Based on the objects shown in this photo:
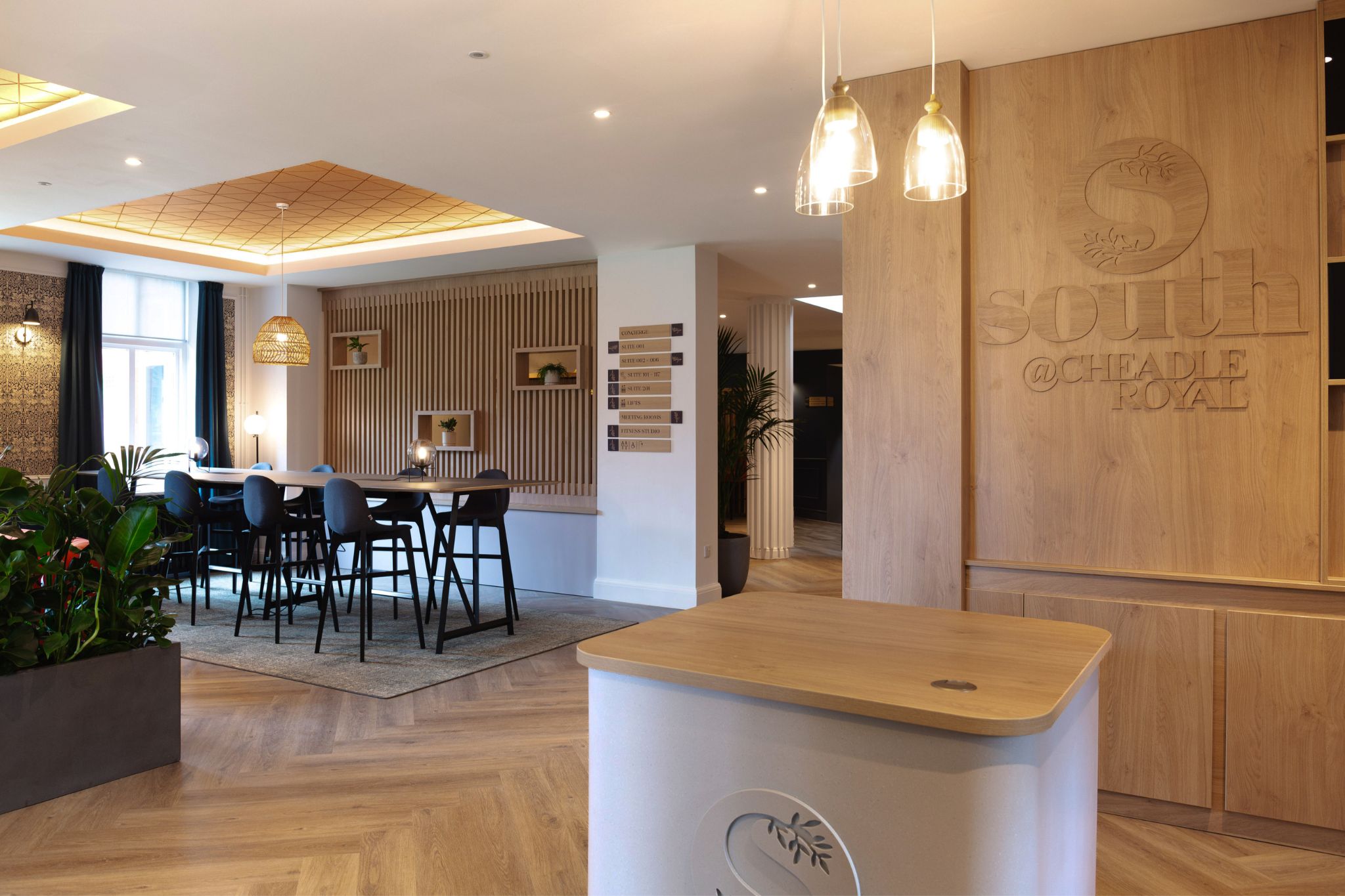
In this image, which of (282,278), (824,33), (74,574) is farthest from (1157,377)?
(282,278)

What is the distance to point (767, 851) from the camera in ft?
5.64

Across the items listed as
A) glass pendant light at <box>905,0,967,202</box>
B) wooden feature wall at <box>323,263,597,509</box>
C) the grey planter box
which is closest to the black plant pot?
wooden feature wall at <box>323,263,597,509</box>

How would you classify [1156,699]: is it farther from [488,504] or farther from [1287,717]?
[488,504]

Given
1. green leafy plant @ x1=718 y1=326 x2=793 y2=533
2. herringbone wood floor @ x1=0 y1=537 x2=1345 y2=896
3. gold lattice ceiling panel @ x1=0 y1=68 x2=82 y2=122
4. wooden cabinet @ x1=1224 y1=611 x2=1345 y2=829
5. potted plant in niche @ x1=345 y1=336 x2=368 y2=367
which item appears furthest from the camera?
potted plant in niche @ x1=345 y1=336 x2=368 y2=367

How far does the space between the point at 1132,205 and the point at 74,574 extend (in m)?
4.02

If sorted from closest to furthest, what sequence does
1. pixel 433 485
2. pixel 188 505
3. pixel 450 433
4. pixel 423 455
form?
pixel 433 485 → pixel 423 455 → pixel 188 505 → pixel 450 433

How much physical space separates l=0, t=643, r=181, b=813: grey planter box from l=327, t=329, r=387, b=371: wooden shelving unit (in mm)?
5291

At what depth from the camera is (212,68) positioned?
11.4 feet

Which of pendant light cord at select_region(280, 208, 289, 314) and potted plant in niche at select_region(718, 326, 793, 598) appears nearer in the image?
potted plant in niche at select_region(718, 326, 793, 598)

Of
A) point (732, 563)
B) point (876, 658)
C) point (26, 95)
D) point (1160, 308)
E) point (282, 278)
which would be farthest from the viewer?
point (282, 278)

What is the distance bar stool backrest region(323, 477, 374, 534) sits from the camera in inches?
199

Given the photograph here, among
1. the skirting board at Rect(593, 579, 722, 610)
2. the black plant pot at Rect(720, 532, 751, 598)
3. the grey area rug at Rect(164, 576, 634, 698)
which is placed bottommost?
the grey area rug at Rect(164, 576, 634, 698)

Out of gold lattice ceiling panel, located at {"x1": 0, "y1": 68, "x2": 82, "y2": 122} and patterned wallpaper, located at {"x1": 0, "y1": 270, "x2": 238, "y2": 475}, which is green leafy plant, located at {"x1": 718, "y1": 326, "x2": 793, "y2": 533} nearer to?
gold lattice ceiling panel, located at {"x1": 0, "y1": 68, "x2": 82, "y2": 122}

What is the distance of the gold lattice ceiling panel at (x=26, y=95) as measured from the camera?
437cm
